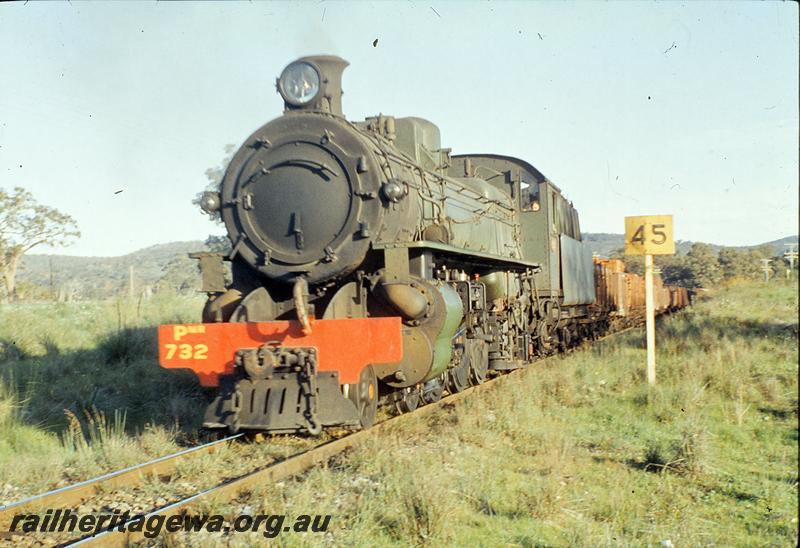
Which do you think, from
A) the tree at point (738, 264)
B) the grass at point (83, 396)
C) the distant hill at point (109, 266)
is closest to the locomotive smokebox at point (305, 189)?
the grass at point (83, 396)

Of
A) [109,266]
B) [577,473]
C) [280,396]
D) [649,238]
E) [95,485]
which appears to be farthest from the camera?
[109,266]

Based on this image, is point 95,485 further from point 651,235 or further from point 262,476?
point 651,235

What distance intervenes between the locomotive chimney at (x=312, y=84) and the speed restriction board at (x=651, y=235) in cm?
473

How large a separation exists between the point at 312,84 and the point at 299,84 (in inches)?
5.8

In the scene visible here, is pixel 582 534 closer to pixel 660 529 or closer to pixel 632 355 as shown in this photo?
pixel 660 529

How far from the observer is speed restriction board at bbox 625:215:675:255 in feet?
31.8

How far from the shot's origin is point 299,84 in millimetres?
7219

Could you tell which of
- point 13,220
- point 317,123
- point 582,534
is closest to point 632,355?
point 317,123

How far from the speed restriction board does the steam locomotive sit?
2505 millimetres

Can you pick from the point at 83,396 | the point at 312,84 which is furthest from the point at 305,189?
the point at 83,396

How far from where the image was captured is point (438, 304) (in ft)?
21.4

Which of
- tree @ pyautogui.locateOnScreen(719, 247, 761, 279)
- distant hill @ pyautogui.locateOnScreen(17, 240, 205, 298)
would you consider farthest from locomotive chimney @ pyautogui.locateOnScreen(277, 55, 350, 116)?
distant hill @ pyautogui.locateOnScreen(17, 240, 205, 298)

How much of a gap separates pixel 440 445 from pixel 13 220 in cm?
1337

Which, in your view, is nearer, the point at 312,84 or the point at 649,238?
the point at 312,84
